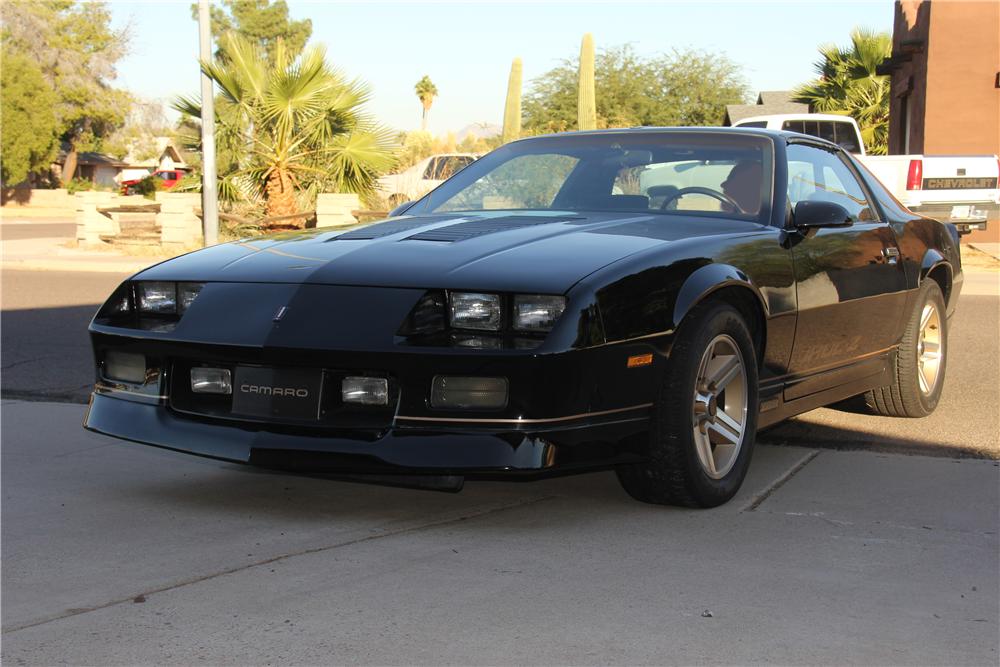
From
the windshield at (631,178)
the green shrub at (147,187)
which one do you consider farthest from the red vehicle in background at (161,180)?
the windshield at (631,178)

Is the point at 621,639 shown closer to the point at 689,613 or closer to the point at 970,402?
the point at 689,613

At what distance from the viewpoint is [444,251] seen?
166 inches

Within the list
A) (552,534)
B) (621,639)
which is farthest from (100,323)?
(621,639)

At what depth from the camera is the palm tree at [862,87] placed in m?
31.4

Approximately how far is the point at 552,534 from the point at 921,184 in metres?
13.2

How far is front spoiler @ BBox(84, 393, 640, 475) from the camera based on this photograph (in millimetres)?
3725

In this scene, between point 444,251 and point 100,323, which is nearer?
point 444,251

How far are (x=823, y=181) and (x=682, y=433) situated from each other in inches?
82.0

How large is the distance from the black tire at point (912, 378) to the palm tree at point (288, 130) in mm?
14887

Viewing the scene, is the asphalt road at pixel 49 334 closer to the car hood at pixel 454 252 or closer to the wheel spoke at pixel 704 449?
the car hood at pixel 454 252

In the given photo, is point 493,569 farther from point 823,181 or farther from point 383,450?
point 823,181

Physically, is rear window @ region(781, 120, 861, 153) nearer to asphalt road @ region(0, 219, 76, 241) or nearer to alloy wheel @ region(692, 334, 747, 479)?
alloy wheel @ region(692, 334, 747, 479)

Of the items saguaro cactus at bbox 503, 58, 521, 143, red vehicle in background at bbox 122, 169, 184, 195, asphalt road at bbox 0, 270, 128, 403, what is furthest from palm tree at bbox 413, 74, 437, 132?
asphalt road at bbox 0, 270, 128, 403

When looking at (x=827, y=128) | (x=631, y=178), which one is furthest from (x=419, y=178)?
(x=631, y=178)
